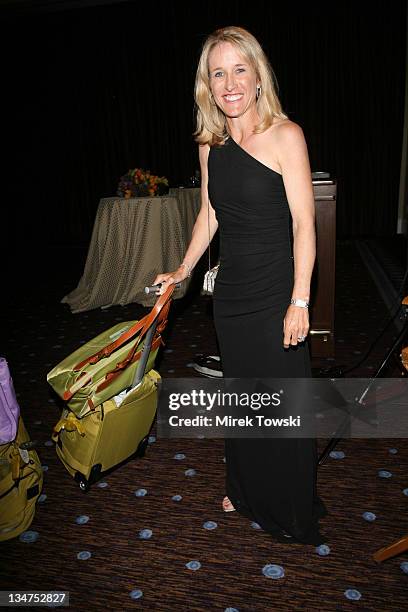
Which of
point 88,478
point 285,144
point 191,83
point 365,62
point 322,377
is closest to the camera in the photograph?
point 285,144

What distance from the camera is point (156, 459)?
2641mm

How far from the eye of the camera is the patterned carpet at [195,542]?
173 cm

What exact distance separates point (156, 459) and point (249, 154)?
A: 170 centimetres

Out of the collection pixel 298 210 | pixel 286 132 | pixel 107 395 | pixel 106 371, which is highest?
pixel 286 132

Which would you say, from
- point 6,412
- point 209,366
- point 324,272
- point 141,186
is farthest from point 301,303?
point 141,186

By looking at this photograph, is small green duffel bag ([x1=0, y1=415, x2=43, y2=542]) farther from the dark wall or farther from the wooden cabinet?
the dark wall

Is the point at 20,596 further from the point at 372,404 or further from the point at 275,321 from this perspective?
the point at 372,404

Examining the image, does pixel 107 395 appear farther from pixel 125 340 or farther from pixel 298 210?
pixel 298 210

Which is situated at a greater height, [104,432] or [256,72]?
[256,72]

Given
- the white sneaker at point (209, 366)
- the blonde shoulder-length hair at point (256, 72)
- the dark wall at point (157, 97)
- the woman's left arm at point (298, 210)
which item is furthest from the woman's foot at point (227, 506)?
the dark wall at point (157, 97)

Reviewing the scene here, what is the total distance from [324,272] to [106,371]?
1.97m

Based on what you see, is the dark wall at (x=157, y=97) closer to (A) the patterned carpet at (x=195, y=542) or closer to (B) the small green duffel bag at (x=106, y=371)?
(A) the patterned carpet at (x=195, y=542)

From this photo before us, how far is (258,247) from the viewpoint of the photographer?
1762mm

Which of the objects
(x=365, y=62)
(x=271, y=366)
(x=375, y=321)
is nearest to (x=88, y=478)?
(x=271, y=366)
